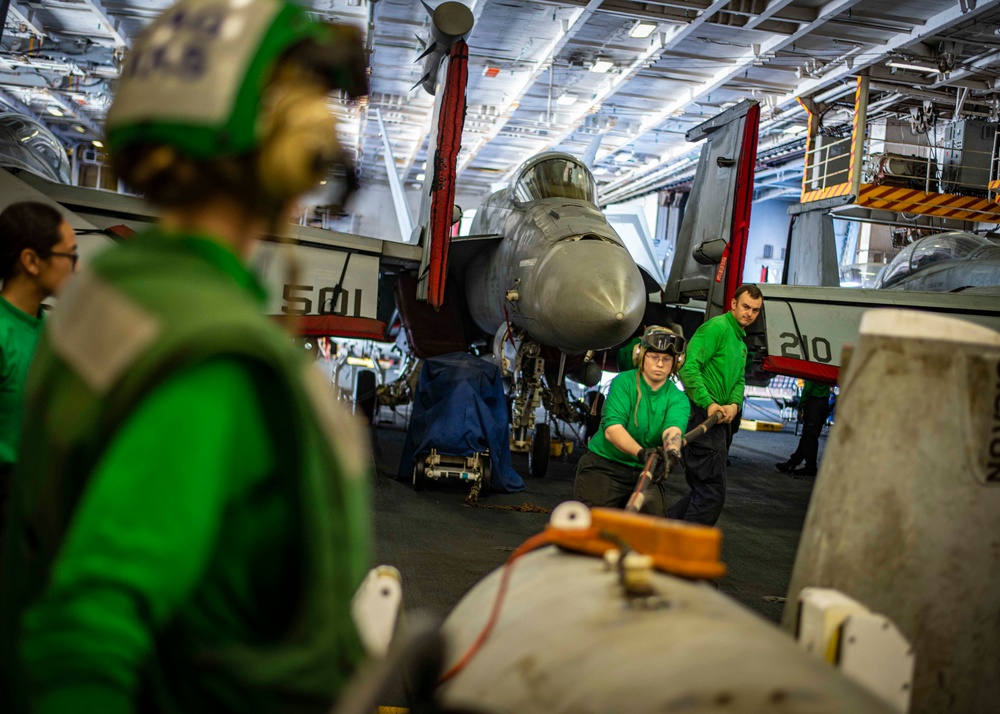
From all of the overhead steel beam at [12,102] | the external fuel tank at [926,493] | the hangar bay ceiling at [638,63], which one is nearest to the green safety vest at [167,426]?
the external fuel tank at [926,493]

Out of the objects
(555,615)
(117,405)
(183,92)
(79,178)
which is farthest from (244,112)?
(79,178)

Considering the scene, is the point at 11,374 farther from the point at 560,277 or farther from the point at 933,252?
→ the point at 933,252

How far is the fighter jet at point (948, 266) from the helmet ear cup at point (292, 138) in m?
10.4

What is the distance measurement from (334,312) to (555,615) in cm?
721

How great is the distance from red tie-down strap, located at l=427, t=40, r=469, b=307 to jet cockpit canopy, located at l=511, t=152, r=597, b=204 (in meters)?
0.92

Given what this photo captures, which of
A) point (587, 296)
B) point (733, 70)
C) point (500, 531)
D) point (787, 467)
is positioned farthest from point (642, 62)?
point (500, 531)

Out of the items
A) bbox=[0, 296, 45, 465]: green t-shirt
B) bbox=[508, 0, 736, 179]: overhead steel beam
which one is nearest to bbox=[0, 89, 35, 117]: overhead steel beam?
bbox=[508, 0, 736, 179]: overhead steel beam

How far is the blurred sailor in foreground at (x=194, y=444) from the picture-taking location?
0.94m

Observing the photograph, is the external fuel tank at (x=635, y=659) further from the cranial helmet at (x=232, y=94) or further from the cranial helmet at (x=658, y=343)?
the cranial helmet at (x=658, y=343)

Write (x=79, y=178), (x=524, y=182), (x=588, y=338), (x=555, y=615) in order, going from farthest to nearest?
(x=79, y=178) < (x=524, y=182) < (x=588, y=338) < (x=555, y=615)

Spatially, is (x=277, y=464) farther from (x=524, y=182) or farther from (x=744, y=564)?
(x=524, y=182)

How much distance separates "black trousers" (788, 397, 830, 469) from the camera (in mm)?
10781

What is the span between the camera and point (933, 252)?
12.1m

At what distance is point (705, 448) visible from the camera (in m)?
5.69
